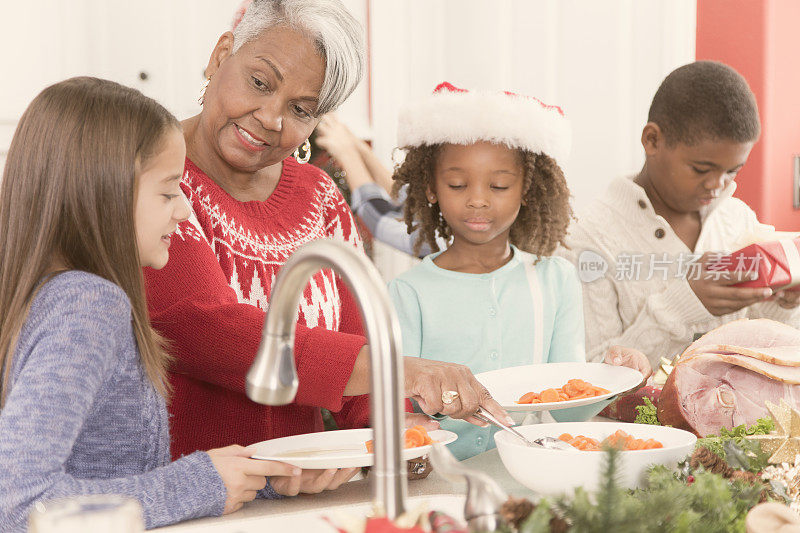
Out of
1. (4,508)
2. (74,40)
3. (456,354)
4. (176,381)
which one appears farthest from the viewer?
(74,40)

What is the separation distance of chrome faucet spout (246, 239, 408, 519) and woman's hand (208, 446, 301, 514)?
386 mm

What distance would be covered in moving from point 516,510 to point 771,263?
168 centimetres

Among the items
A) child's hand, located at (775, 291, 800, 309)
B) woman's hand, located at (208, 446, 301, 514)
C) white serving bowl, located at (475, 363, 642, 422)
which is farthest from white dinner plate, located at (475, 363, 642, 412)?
child's hand, located at (775, 291, 800, 309)

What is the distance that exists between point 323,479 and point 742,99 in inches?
68.2

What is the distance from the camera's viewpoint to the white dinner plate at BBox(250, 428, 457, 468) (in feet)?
3.43

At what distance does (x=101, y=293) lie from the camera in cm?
99

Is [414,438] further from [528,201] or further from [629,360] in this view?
[528,201]

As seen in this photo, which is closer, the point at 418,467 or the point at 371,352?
the point at 371,352

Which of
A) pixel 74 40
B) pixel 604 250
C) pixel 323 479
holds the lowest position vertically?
pixel 323 479

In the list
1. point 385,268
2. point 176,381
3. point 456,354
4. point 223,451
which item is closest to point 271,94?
point 176,381

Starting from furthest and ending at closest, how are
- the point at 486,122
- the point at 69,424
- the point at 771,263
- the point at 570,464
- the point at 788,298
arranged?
1. the point at 788,298
2. the point at 771,263
3. the point at 486,122
4. the point at 570,464
5. the point at 69,424

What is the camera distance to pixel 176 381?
134cm

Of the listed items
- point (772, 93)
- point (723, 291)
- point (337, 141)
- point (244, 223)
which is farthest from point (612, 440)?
point (772, 93)

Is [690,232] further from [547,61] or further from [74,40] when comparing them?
[74,40]
